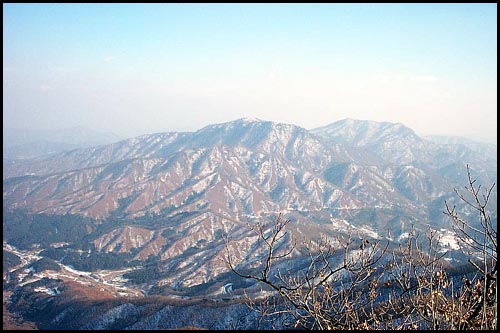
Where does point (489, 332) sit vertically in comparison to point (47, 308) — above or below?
above

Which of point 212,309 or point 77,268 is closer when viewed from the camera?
point 212,309

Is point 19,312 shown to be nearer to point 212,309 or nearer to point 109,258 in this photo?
point 109,258

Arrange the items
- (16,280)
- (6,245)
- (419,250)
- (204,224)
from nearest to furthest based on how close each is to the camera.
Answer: (419,250) < (16,280) < (6,245) < (204,224)

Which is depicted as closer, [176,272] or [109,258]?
[176,272]

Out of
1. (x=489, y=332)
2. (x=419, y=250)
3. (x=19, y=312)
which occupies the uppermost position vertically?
(x=419, y=250)

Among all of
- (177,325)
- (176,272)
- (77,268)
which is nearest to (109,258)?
(77,268)

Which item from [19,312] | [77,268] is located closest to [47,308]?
[19,312]

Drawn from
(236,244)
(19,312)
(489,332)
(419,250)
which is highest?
(419,250)

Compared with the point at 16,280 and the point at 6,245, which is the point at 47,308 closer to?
the point at 16,280

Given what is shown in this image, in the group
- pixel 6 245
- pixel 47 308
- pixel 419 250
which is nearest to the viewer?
pixel 419 250
